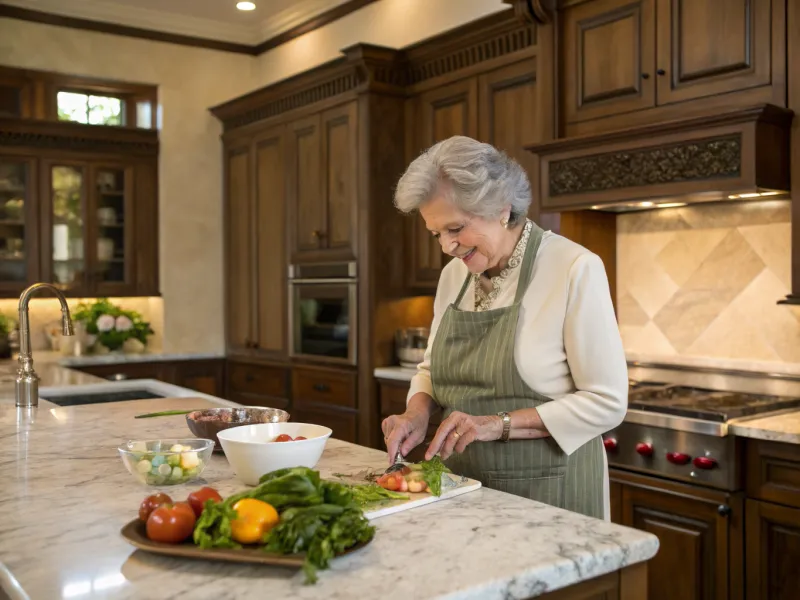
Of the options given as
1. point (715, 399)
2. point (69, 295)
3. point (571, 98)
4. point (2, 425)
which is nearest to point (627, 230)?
point (571, 98)

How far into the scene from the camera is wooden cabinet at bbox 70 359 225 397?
541 centimetres

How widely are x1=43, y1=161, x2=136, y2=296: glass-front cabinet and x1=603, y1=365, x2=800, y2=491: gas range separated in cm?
379

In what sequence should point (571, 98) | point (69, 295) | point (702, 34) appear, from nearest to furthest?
point (702, 34)
point (571, 98)
point (69, 295)

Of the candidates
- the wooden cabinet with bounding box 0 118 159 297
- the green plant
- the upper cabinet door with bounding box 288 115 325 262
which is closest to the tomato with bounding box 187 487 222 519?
the upper cabinet door with bounding box 288 115 325 262

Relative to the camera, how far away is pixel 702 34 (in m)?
2.87

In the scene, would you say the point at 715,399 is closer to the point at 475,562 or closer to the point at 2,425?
the point at 475,562

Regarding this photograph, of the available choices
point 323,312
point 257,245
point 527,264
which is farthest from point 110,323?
point 527,264

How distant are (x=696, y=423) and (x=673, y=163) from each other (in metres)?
0.87

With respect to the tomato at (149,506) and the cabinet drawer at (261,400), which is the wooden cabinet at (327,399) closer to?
the cabinet drawer at (261,400)

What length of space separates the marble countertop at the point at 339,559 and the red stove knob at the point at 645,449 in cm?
129

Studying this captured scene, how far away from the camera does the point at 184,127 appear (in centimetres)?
594

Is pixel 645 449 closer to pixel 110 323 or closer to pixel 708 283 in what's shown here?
pixel 708 283

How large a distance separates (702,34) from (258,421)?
1945mm

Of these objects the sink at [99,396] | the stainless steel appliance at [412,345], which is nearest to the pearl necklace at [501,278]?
the sink at [99,396]
